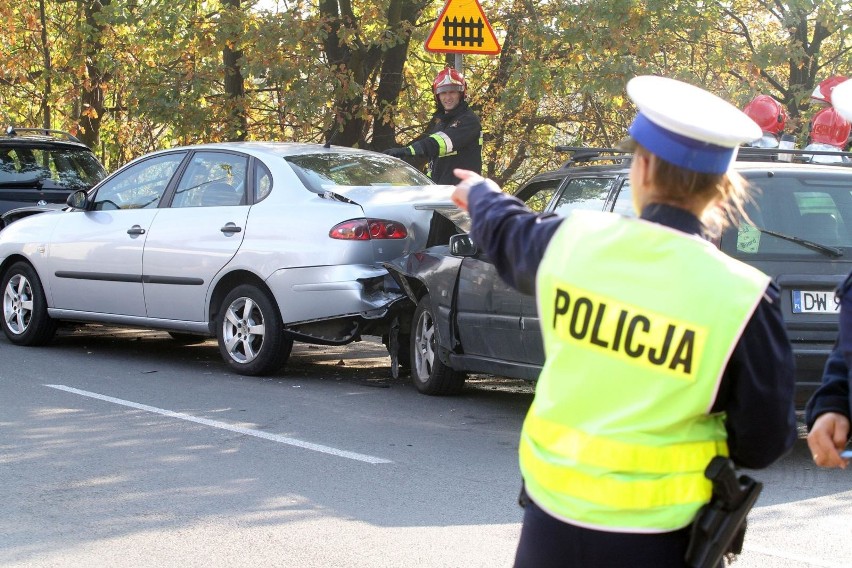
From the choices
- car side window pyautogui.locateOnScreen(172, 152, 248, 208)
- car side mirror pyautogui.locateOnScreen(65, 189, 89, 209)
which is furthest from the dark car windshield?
car side window pyautogui.locateOnScreen(172, 152, 248, 208)

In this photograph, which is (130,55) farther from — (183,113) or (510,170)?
(510,170)

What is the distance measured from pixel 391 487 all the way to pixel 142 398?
9.68 ft

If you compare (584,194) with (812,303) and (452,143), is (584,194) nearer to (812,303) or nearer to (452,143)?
(812,303)

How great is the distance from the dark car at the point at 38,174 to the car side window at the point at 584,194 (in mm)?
6550

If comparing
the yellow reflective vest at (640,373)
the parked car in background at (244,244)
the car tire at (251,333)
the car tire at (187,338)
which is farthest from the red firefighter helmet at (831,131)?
the yellow reflective vest at (640,373)

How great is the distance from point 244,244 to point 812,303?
4.23 metres

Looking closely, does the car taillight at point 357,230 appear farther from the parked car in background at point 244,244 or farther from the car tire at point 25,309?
the car tire at point 25,309

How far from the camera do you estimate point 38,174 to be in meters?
12.8

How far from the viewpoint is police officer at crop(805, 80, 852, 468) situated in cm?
261

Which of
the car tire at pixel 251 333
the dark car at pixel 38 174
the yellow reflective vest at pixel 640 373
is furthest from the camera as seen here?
the dark car at pixel 38 174

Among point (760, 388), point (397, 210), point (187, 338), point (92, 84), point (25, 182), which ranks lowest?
point (187, 338)

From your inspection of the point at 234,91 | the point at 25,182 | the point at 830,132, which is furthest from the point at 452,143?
the point at 25,182

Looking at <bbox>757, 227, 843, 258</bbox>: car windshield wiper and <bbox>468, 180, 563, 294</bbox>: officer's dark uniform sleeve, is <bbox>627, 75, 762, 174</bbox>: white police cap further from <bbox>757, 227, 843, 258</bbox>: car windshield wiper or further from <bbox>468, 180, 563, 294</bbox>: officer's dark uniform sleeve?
<bbox>757, 227, 843, 258</bbox>: car windshield wiper

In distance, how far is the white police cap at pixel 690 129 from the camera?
214cm
